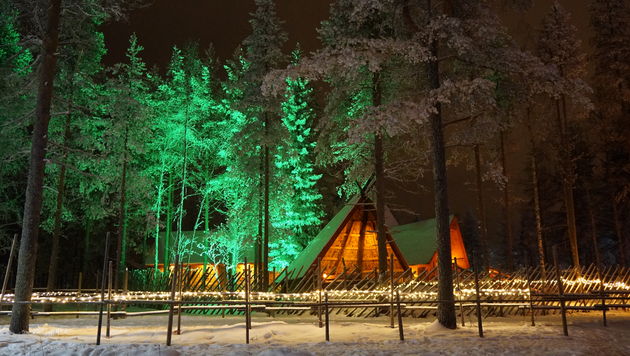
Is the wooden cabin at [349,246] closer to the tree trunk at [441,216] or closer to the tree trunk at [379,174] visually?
the tree trunk at [379,174]

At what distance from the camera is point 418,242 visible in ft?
114

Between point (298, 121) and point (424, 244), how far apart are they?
1255 cm

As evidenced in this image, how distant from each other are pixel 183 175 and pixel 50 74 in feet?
55.5

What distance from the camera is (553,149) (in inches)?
944

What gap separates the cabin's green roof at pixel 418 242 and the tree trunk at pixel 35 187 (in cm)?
2292

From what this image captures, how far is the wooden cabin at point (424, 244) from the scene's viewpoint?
3272cm

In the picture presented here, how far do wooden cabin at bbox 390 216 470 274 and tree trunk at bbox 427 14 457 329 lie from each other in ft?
65.9

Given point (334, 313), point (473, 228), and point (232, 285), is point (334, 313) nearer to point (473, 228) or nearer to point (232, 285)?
point (232, 285)

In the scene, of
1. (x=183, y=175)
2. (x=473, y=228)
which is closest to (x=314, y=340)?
(x=183, y=175)

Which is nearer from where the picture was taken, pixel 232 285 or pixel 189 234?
pixel 232 285

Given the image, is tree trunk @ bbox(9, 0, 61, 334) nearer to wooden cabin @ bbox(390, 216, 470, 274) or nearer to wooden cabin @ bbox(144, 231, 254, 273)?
wooden cabin @ bbox(144, 231, 254, 273)

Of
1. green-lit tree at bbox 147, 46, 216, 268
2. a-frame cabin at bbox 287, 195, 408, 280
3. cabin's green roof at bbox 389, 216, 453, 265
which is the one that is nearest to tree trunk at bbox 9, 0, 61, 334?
a-frame cabin at bbox 287, 195, 408, 280

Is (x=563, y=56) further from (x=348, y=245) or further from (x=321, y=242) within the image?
(x=321, y=242)

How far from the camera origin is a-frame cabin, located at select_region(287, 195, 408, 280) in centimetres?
2078
